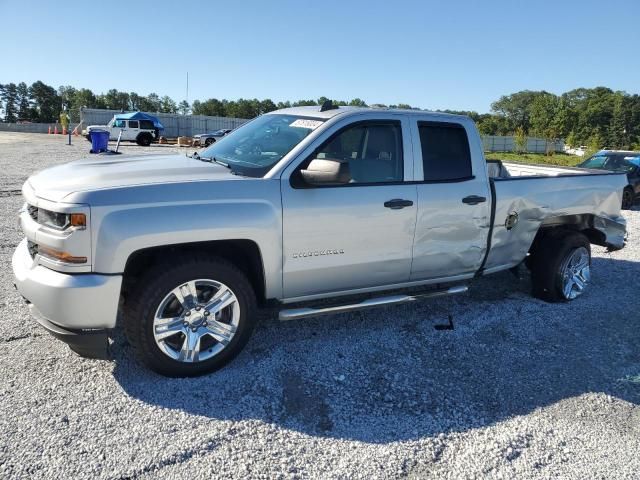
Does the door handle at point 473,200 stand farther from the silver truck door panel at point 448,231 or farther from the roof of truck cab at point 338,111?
the roof of truck cab at point 338,111

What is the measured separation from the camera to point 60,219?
3143mm

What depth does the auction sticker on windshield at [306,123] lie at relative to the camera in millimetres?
4055

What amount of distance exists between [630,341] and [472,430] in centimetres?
244

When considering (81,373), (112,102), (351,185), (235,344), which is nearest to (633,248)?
(351,185)

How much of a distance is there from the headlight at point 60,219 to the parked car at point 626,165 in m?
13.0

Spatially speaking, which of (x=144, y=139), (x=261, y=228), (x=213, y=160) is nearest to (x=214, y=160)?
(x=213, y=160)

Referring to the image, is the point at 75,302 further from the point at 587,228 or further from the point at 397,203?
the point at 587,228

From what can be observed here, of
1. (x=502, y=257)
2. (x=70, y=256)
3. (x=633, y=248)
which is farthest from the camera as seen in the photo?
(x=633, y=248)

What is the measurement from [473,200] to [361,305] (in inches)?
57.0

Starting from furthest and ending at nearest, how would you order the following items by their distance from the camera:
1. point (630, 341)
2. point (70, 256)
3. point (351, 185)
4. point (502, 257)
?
point (502, 257), point (630, 341), point (351, 185), point (70, 256)

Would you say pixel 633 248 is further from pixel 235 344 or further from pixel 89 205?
pixel 89 205

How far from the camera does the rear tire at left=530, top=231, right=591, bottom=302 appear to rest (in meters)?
5.37

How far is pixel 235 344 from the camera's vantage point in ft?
12.0

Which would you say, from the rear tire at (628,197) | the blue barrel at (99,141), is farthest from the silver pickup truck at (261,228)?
the blue barrel at (99,141)
